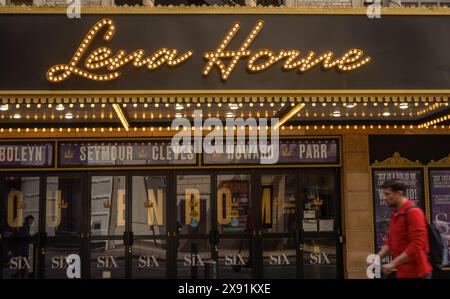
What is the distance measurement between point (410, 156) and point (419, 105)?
8.76 feet

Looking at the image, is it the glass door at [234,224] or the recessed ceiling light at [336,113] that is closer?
the recessed ceiling light at [336,113]

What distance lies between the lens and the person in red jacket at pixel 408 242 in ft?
20.2

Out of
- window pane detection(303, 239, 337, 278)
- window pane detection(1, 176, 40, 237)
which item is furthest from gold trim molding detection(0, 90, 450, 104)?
window pane detection(303, 239, 337, 278)

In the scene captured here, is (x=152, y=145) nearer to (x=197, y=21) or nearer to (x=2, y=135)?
(x=2, y=135)

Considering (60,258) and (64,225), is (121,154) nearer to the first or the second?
(64,225)

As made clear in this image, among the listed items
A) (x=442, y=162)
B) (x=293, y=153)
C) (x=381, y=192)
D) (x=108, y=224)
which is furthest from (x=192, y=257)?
(x=442, y=162)

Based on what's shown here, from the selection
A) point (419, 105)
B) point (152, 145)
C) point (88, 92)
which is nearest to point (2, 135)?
point (152, 145)

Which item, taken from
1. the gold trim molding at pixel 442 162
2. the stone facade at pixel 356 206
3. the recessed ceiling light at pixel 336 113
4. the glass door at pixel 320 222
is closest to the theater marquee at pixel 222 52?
the recessed ceiling light at pixel 336 113

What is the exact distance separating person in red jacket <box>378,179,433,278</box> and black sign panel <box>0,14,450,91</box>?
144 inches

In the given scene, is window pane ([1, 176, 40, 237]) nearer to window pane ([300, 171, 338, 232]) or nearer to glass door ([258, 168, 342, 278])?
glass door ([258, 168, 342, 278])

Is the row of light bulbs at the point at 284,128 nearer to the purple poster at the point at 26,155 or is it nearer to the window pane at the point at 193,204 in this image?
the purple poster at the point at 26,155

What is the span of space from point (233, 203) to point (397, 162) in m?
3.75

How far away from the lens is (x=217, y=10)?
9703mm

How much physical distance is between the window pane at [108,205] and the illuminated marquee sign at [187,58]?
13.5ft
